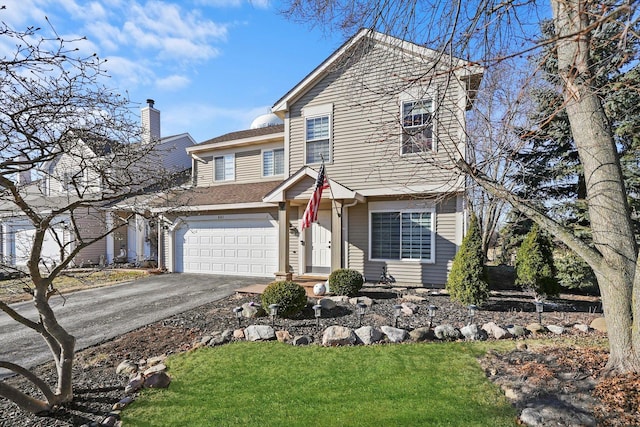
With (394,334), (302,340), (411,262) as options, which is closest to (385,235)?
(411,262)

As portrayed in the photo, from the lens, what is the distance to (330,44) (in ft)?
18.7

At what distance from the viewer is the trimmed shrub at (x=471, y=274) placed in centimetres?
664

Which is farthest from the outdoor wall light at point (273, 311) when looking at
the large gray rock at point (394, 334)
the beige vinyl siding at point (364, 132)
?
the beige vinyl siding at point (364, 132)

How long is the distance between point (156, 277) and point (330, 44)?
10.5 metres

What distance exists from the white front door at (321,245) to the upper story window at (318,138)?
→ 1802mm

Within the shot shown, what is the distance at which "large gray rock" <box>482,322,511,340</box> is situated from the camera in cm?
518

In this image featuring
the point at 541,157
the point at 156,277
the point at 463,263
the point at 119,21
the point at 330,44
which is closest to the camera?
the point at 119,21

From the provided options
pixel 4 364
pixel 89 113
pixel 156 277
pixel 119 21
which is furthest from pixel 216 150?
pixel 4 364

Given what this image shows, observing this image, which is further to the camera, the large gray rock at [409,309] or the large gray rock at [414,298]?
the large gray rock at [414,298]

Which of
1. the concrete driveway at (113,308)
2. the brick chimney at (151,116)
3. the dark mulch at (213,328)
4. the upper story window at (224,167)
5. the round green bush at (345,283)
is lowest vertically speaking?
the concrete driveway at (113,308)

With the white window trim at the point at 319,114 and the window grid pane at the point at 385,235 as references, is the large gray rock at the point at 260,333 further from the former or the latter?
→ the white window trim at the point at 319,114

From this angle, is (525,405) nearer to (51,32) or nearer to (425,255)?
(51,32)

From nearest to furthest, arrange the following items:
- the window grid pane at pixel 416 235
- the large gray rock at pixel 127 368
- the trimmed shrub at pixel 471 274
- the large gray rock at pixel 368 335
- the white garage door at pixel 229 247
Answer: the large gray rock at pixel 127 368 < the large gray rock at pixel 368 335 < the trimmed shrub at pixel 471 274 < the window grid pane at pixel 416 235 < the white garage door at pixel 229 247

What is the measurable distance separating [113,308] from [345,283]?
5.62 m
